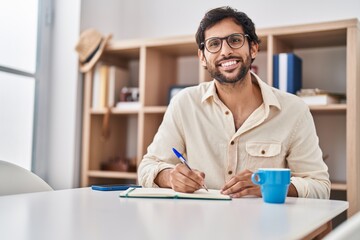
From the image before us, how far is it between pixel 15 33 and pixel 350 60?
202 centimetres

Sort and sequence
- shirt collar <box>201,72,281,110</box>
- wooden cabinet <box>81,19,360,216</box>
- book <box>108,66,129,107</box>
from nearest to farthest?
shirt collar <box>201,72,281,110</box> < wooden cabinet <box>81,19,360,216</box> < book <box>108,66,129,107</box>

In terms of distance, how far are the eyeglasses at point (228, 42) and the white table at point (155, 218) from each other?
2.52ft

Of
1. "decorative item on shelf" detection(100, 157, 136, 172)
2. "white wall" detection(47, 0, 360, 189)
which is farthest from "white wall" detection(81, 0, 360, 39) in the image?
"decorative item on shelf" detection(100, 157, 136, 172)

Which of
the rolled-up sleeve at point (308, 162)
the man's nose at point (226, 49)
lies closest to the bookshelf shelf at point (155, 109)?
the man's nose at point (226, 49)

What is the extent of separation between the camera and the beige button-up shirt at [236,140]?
1754 mm

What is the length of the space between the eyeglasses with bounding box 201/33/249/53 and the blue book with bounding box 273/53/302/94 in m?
0.76

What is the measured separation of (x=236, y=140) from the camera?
1787 millimetres

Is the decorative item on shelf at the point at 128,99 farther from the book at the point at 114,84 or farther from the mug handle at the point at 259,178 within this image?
the mug handle at the point at 259,178

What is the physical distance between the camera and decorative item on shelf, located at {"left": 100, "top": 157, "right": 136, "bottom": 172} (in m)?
3.09

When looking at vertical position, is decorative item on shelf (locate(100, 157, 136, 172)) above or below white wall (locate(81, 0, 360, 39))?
below

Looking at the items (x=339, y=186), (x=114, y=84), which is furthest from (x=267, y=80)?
(x=114, y=84)

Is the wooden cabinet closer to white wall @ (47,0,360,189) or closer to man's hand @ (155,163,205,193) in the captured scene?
white wall @ (47,0,360,189)

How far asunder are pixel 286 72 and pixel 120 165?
50.1 inches

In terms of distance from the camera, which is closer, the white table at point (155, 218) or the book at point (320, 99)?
the white table at point (155, 218)
